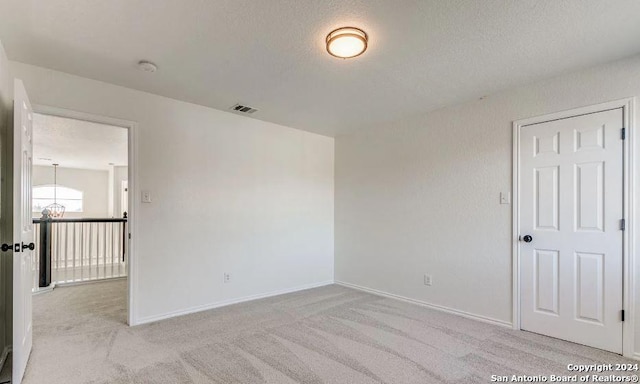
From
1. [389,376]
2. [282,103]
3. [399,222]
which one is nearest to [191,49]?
[282,103]

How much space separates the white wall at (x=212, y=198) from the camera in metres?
3.34

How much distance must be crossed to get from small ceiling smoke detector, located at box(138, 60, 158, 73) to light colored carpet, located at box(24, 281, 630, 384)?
2.43 meters

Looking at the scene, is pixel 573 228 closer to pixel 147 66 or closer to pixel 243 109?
pixel 243 109

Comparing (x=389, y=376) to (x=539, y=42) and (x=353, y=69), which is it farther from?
(x=539, y=42)

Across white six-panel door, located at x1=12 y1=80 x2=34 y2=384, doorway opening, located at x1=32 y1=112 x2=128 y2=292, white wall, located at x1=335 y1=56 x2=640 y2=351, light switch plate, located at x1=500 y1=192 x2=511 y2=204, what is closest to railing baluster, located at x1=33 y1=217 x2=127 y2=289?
doorway opening, located at x1=32 y1=112 x2=128 y2=292

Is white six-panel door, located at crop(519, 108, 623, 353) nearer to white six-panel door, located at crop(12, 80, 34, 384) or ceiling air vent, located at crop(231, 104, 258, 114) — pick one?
ceiling air vent, located at crop(231, 104, 258, 114)

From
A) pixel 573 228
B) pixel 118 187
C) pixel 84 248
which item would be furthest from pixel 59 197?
pixel 573 228

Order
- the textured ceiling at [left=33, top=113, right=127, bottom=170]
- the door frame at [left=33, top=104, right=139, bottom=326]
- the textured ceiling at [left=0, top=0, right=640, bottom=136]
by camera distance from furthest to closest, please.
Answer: the textured ceiling at [left=33, top=113, right=127, bottom=170]
the door frame at [left=33, top=104, right=139, bottom=326]
the textured ceiling at [left=0, top=0, right=640, bottom=136]

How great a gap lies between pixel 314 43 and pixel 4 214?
288 cm

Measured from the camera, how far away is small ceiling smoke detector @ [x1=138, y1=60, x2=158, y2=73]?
2.72m

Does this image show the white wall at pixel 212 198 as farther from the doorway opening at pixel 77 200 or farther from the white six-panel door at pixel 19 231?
the white six-panel door at pixel 19 231

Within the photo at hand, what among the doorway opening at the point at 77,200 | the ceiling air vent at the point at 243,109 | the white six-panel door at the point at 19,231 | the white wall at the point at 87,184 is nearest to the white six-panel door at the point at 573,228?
the ceiling air vent at the point at 243,109

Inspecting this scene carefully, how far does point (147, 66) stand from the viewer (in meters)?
2.76

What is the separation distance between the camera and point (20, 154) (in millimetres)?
2215
